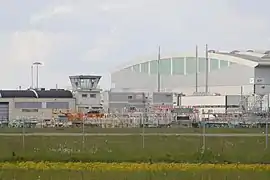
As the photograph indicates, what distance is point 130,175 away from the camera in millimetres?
20969

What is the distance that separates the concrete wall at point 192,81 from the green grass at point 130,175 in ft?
336

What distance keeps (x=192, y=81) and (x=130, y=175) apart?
4606 inches

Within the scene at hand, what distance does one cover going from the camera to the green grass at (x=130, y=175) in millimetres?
19719

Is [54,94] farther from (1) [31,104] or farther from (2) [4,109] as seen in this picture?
(2) [4,109]

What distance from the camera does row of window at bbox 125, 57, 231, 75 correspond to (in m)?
133

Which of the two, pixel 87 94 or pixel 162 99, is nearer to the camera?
pixel 87 94

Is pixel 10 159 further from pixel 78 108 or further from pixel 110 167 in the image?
pixel 78 108

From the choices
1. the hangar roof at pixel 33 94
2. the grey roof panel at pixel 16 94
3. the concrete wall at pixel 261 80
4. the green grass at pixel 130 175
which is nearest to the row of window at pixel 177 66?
the concrete wall at pixel 261 80

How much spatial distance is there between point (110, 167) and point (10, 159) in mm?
6135

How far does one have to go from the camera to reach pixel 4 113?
317 ft

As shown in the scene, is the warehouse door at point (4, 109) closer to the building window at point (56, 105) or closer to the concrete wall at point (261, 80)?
the building window at point (56, 105)

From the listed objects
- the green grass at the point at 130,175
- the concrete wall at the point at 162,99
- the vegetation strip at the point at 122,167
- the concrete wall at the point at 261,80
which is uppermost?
the concrete wall at the point at 261,80

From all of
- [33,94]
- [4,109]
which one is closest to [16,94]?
[33,94]

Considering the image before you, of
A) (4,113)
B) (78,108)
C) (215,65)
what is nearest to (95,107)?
(78,108)
